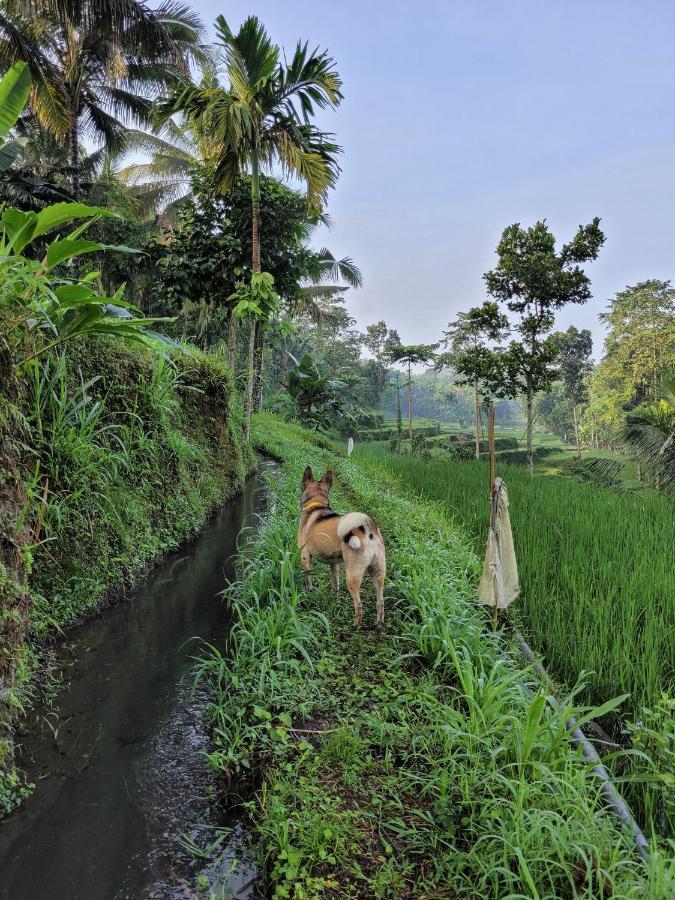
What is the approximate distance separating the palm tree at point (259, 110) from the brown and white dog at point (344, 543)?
6.26m

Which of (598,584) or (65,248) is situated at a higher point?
(65,248)

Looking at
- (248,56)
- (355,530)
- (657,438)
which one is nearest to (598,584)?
(355,530)

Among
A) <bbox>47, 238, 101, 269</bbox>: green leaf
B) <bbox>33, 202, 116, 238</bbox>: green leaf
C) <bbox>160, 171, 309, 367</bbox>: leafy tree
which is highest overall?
<bbox>160, 171, 309, 367</bbox>: leafy tree

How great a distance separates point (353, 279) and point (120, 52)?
11.1 m

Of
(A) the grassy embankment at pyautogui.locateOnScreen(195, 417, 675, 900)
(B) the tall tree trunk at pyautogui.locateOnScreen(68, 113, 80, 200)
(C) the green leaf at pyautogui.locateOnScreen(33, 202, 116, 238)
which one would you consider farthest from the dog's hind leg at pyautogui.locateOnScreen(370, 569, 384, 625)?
(B) the tall tree trunk at pyautogui.locateOnScreen(68, 113, 80, 200)

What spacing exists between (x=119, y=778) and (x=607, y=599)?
312cm

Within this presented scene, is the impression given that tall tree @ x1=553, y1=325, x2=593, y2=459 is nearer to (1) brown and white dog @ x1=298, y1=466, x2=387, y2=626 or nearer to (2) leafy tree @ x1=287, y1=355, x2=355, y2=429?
(2) leafy tree @ x1=287, y1=355, x2=355, y2=429

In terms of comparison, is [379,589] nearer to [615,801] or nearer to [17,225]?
[615,801]

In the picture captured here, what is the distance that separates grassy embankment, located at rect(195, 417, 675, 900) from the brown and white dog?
0.26 m

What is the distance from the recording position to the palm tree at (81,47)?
9.63 meters

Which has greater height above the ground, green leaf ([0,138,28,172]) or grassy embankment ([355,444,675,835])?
green leaf ([0,138,28,172])

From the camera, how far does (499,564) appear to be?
2.96 metres

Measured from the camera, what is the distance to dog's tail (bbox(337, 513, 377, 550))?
301 cm

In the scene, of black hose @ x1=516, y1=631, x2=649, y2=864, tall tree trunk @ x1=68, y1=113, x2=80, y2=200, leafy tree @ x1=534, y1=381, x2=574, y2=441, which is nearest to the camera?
black hose @ x1=516, y1=631, x2=649, y2=864
